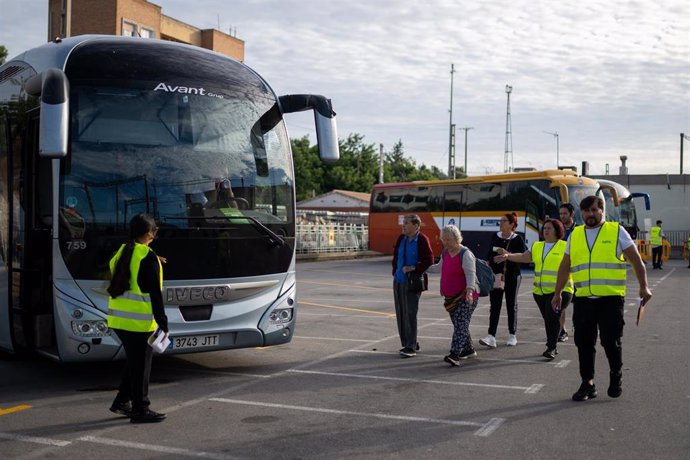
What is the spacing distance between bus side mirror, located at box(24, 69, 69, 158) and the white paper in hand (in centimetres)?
182

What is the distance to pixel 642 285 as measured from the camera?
7.14 m

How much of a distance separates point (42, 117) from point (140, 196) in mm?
1115

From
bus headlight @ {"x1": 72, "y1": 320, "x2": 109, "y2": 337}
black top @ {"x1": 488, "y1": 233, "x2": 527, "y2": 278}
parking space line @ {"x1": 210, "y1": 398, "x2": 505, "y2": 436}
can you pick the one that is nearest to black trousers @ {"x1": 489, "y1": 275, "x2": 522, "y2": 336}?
black top @ {"x1": 488, "y1": 233, "x2": 527, "y2": 278}

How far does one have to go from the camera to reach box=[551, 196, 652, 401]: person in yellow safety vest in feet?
23.7

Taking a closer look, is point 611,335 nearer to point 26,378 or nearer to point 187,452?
point 187,452

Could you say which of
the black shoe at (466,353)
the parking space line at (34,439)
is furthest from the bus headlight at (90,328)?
the black shoe at (466,353)

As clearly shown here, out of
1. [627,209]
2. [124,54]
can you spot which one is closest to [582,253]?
[124,54]

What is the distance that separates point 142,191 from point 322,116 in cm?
222

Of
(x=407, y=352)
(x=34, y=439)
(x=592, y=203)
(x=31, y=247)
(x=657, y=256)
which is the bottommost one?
(x=34, y=439)

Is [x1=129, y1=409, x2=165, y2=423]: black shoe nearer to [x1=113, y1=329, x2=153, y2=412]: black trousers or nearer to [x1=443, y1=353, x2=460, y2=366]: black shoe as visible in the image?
[x1=113, y1=329, x2=153, y2=412]: black trousers

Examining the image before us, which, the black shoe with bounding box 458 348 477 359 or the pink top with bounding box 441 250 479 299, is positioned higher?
the pink top with bounding box 441 250 479 299

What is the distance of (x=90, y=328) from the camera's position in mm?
7328

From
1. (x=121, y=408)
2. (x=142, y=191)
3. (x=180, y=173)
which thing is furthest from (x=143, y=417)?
(x=180, y=173)

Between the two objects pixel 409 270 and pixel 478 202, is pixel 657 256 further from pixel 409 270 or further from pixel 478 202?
pixel 409 270
